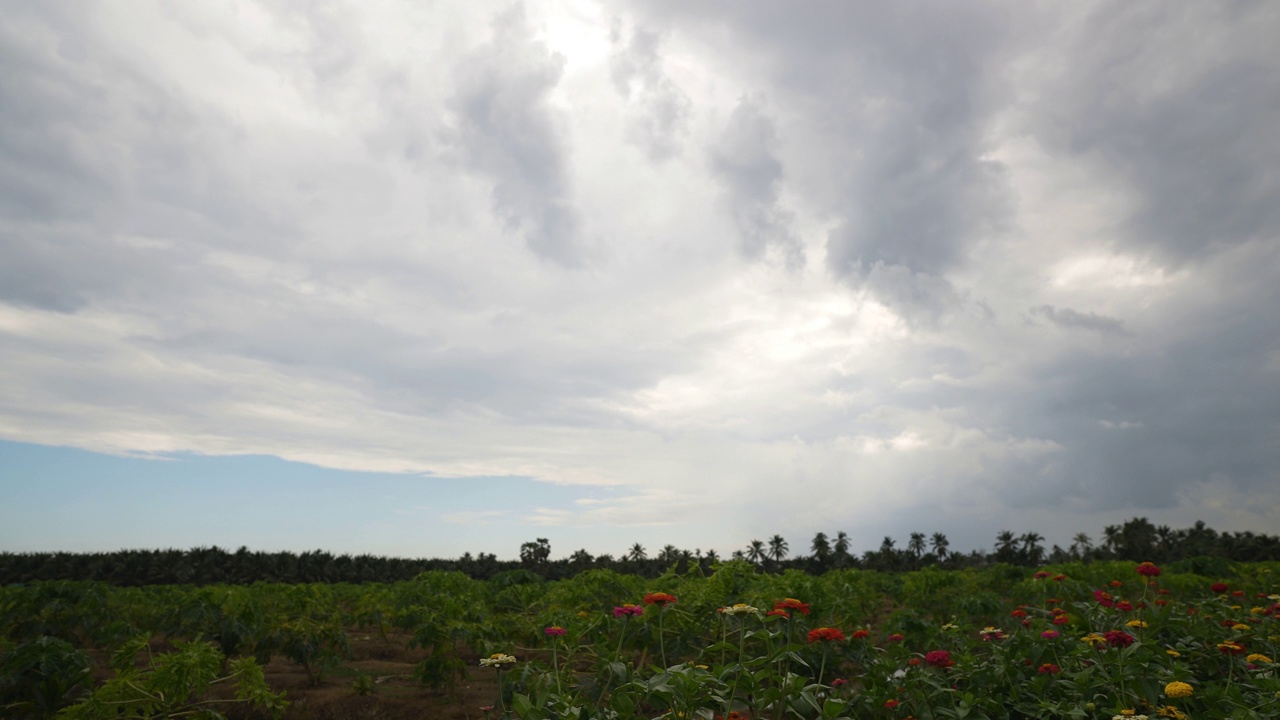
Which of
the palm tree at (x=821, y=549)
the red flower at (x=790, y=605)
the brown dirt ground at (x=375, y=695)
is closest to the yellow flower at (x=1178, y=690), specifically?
the red flower at (x=790, y=605)

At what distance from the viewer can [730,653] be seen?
8.02 metres

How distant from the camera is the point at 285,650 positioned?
11156 millimetres

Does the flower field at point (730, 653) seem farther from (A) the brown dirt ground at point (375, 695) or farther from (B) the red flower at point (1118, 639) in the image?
(A) the brown dirt ground at point (375, 695)

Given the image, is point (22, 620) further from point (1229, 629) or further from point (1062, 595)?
point (1062, 595)

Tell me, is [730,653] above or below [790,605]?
below

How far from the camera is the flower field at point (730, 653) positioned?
501 centimetres

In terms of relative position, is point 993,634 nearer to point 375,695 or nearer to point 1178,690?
point 1178,690

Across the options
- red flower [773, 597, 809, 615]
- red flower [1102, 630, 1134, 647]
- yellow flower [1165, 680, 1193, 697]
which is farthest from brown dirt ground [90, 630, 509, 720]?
yellow flower [1165, 680, 1193, 697]

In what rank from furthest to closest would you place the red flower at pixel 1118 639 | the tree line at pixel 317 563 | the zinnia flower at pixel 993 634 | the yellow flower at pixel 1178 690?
the tree line at pixel 317 563 → the zinnia flower at pixel 993 634 → the red flower at pixel 1118 639 → the yellow flower at pixel 1178 690

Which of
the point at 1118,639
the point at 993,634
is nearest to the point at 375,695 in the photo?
the point at 993,634

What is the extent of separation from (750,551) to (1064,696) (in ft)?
380

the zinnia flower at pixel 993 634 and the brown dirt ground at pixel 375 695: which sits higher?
the zinnia flower at pixel 993 634

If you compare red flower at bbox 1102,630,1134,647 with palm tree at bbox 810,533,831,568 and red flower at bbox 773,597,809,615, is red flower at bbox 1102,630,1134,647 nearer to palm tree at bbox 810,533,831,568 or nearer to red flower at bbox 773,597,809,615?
red flower at bbox 773,597,809,615

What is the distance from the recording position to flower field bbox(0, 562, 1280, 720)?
5.01 m
